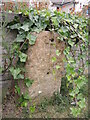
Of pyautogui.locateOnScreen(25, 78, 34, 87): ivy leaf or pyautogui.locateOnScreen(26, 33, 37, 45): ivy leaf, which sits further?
pyautogui.locateOnScreen(25, 78, 34, 87): ivy leaf

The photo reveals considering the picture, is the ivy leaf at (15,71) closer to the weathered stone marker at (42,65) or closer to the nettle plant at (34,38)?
the nettle plant at (34,38)

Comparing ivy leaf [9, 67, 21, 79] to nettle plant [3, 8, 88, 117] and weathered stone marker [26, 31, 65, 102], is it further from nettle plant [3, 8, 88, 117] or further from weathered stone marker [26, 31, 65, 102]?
weathered stone marker [26, 31, 65, 102]

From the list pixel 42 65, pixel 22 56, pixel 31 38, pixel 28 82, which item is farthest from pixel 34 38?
pixel 28 82

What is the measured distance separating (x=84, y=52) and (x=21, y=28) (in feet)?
3.45

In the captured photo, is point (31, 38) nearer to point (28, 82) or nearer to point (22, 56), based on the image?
point (22, 56)

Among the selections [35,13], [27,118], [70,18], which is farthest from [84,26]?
[27,118]

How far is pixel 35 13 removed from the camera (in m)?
1.78

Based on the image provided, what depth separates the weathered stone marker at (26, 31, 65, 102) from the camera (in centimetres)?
179

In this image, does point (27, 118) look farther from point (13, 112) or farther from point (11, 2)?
point (11, 2)

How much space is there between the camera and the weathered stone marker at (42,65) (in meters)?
1.79

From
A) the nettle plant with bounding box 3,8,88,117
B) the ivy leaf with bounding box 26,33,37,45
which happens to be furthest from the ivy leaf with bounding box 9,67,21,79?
the ivy leaf with bounding box 26,33,37,45

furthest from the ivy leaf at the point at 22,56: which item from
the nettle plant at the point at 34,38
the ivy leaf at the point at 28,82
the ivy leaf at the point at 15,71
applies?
the ivy leaf at the point at 28,82

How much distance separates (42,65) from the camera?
1869 mm

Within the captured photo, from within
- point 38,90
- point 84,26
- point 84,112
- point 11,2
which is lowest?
point 84,112
